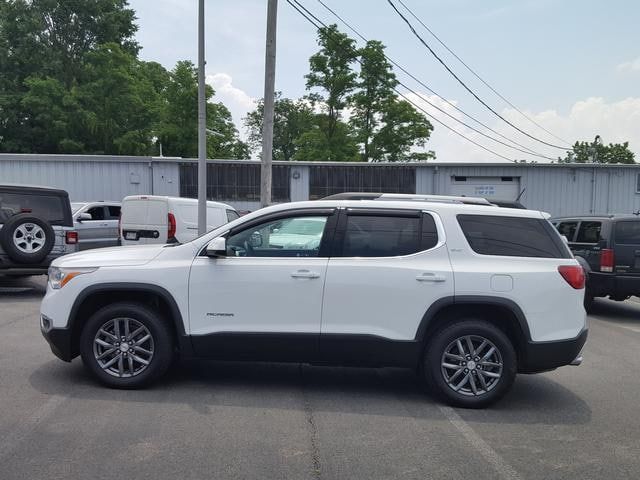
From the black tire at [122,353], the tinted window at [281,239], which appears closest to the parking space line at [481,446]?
the tinted window at [281,239]

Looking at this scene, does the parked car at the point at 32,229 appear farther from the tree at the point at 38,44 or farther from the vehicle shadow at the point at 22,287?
the tree at the point at 38,44

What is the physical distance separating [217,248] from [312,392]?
163cm

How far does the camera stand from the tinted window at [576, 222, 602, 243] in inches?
414

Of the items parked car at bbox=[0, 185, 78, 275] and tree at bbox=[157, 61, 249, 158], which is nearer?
parked car at bbox=[0, 185, 78, 275]

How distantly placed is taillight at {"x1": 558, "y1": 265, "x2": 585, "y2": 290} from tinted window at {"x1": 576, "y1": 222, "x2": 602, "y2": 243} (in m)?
5.82

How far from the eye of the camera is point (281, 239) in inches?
212

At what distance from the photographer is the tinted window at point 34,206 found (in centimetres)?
1026

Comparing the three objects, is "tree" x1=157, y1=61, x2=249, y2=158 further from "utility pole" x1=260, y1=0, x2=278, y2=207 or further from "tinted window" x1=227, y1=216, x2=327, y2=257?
"tinted window" x1=227, y1=216, x2=327, y2=257

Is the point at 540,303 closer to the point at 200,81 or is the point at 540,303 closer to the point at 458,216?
the point at 458,216

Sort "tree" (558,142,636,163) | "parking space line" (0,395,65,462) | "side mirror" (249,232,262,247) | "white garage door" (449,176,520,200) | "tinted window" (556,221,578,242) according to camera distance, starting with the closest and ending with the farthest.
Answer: "parking space line" (0,395,65,462), "side mirror" (249,232,262,247), "tinted window" (556,221,578,242), "white garage door" (449,176,520,200), "tree" (558,142,636,163)

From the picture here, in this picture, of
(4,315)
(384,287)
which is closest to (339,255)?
(384,287)

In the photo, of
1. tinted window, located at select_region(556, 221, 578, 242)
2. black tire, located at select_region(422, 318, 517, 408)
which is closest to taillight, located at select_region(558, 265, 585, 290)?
black tire, located at select_region(422, 318, 517, 408)

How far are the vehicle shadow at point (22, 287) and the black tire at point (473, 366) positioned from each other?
27.8 feet

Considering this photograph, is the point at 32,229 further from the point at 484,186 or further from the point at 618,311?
the point at 484,186
